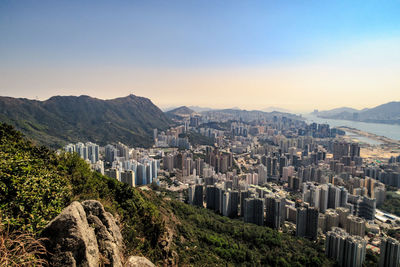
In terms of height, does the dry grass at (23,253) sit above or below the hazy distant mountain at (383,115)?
below

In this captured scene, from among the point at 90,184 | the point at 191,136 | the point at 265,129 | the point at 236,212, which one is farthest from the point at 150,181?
the point at 265,129

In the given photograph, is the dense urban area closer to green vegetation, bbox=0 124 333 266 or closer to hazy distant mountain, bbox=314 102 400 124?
green vegetation, bbox=0 124 333 266

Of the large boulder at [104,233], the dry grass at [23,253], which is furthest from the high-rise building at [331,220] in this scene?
the dry grass at [23,253]

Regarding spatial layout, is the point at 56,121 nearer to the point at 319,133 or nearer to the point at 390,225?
the point at 390,225

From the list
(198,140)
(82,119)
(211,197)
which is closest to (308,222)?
(211,197)

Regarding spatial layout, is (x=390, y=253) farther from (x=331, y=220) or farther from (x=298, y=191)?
(x=298, y=191)

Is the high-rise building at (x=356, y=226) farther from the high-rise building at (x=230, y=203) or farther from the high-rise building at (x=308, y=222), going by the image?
the high-rise building at (x=230, y=203)
